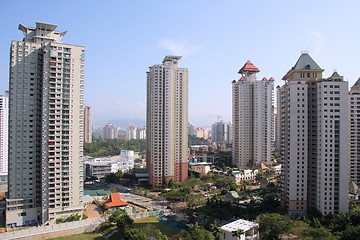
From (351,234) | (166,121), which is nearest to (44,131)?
(166,121)

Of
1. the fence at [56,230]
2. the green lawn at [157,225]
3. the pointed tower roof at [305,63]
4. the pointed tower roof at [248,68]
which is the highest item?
the pointed tower roof at [248,68]

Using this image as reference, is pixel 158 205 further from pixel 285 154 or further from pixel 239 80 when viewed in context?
pixel 239 80

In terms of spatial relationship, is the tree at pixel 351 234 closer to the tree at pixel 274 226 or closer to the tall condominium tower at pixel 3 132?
the tree at pixel 274 226

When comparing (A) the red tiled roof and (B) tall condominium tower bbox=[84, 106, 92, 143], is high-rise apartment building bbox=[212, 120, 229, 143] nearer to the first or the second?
(B) tall condominium tower bbox=[84, 106, 92, 143]

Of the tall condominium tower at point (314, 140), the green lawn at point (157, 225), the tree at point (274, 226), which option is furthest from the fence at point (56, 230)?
the tall condominium tower at point (314, 140)

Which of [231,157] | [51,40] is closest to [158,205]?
[51,40]

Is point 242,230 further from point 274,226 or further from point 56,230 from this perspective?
point 56,230

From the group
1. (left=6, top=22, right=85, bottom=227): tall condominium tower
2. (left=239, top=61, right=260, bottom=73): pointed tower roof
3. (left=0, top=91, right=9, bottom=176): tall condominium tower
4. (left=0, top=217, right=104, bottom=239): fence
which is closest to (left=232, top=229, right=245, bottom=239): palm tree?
(left=0, top=217, right=104, bottom=239): fence
